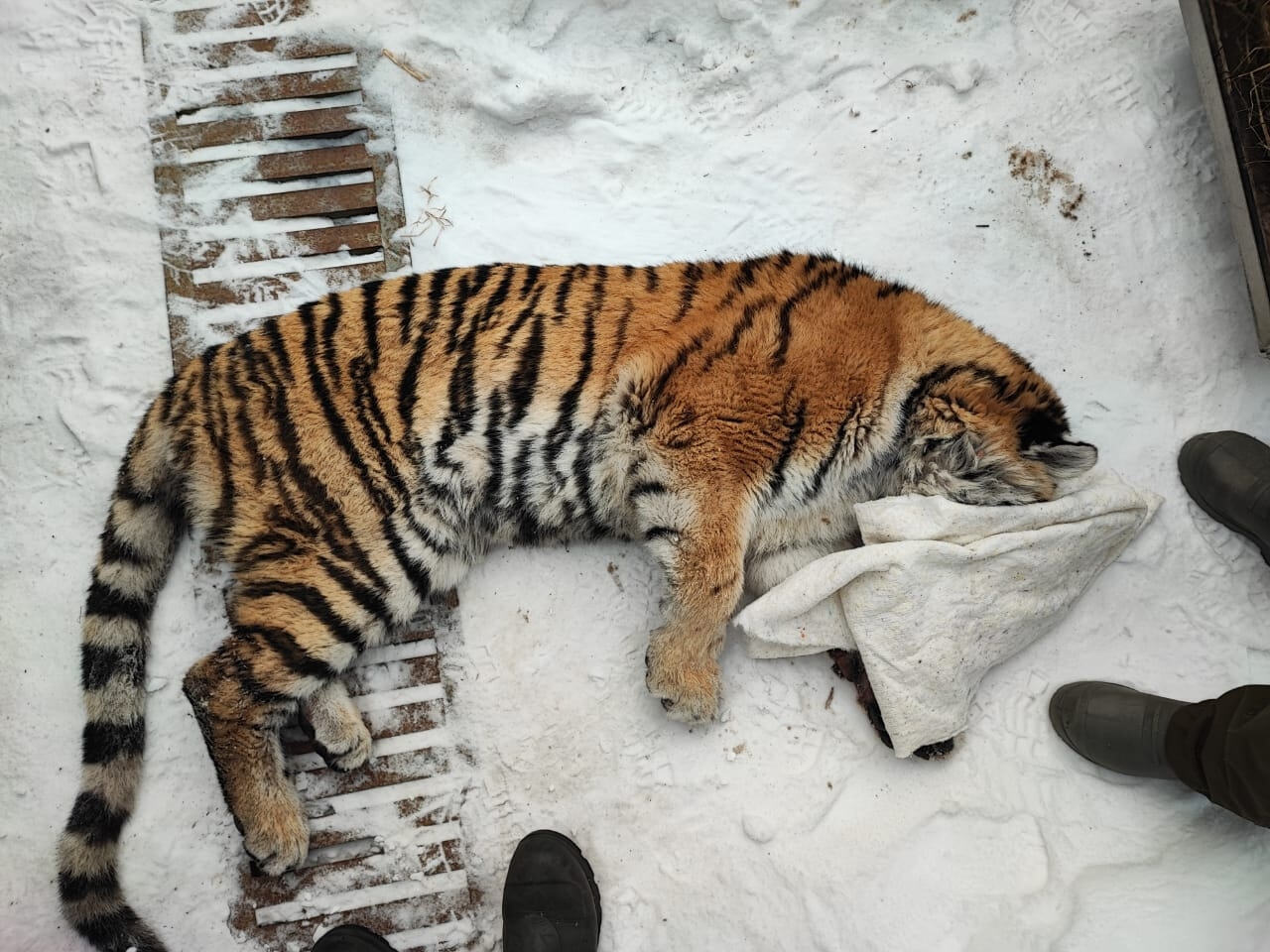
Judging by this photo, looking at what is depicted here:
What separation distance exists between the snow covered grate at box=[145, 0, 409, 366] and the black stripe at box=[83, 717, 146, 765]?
4.34 feet

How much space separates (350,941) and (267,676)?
0.89 m

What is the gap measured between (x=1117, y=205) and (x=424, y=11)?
2.79 meters

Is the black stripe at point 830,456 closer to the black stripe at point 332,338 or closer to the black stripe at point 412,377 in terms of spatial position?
the black stripe at point 412,377

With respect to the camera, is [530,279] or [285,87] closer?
[530,279]

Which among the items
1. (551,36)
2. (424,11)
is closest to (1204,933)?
(551,36)

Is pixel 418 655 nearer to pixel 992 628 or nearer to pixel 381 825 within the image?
pixel 381 825

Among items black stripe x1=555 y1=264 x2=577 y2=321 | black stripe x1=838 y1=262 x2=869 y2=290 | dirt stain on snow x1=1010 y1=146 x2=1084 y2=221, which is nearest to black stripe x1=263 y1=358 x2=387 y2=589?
black stripe x1=555 y1=264 x2=577 y2=321

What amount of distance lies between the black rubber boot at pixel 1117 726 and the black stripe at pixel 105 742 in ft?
10.1

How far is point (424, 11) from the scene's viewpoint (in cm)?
332

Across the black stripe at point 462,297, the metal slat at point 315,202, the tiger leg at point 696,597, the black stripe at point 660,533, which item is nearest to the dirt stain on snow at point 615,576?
the tiger leg at point 696,597

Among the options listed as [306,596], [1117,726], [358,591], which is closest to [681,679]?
[358,591]

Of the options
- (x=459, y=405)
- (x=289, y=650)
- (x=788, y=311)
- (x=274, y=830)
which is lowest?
(x=274, y=830)

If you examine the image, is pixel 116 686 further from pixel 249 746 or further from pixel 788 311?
pixel 788 311

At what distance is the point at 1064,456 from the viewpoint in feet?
8.25
